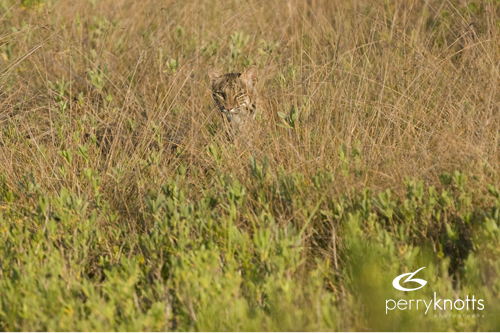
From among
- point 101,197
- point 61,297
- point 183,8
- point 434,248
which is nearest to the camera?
point 61,297

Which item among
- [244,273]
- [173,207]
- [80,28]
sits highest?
[80,28]

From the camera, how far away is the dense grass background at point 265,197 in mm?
2928

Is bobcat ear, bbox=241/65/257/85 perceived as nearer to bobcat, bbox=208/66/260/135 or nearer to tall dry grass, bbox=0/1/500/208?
bobcat, bbox=208/66/260/135

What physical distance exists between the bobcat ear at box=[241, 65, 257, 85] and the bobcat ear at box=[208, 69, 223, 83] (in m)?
0.33

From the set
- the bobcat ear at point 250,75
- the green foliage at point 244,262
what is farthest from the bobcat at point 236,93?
the green foliage at point 244,262

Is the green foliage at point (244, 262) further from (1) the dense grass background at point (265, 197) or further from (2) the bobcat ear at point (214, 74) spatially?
(2) the bobcat ear at point (214, 74)

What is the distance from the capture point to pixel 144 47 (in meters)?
6.16

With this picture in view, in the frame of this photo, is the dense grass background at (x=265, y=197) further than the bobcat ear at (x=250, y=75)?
No

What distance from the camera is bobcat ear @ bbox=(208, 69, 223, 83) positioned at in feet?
19.1

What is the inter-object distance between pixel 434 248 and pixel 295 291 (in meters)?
0.79

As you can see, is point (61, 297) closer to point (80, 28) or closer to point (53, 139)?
point (53, 139)

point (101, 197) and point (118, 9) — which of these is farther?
point (118, 9)

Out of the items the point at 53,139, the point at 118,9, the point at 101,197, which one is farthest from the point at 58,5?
the point at 101,197

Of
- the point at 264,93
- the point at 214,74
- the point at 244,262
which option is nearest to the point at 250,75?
the point at 264,93
